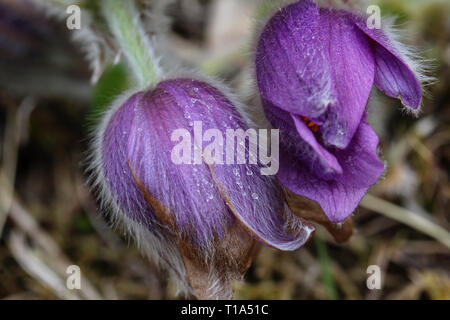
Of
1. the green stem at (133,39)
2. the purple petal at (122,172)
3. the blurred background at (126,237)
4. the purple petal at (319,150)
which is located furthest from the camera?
the blurred background at (126,237)

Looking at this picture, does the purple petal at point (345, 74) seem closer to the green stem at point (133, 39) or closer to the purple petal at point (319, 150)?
the purple petal at point (319, 150)

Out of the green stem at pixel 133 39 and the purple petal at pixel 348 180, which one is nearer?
the purple petal at pixel 348 180

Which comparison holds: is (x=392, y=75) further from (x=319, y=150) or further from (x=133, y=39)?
(x=133, y=39)

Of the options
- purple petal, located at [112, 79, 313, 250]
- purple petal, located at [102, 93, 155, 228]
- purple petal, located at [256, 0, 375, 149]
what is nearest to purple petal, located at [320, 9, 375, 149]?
purple petal, located at [256, 0, 375, 149]

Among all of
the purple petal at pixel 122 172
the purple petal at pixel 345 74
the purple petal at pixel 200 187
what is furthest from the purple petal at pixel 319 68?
the purple petal at pixel 122 172

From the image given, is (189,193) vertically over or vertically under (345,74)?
under

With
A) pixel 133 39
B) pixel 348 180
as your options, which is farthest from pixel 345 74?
pixel 133 39

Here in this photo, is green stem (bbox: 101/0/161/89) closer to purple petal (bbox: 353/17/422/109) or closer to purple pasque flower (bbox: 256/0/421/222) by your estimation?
purple pasque flower (bbox: 256/0/421/222)

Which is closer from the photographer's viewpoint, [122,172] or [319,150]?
[319,150]
